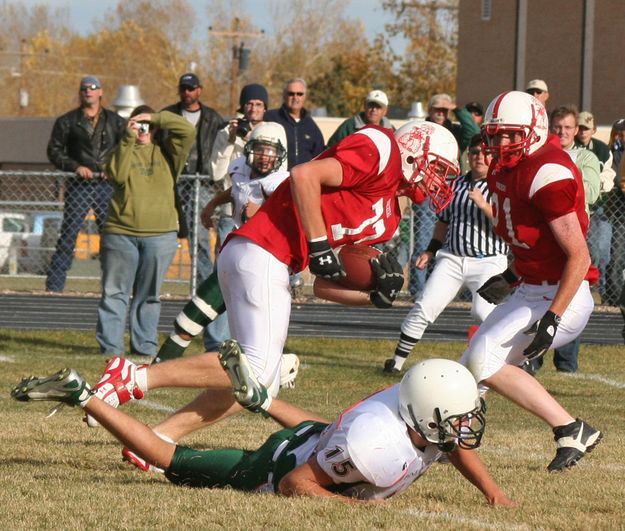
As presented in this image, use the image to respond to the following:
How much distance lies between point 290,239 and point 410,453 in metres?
1.32

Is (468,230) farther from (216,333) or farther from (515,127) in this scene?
(515,127)

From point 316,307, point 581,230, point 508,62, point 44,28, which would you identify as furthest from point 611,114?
point 44,28

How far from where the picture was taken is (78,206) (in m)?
13.6

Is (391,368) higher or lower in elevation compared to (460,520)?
lower

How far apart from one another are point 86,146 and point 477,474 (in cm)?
881

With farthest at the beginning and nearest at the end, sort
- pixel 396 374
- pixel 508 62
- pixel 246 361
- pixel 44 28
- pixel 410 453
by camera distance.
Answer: pixel 44 28, pixel 508 62, pixel 396 374, pixel 246 361, pixel 410 453

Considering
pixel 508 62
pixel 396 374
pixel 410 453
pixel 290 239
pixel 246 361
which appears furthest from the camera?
pixel 508 62

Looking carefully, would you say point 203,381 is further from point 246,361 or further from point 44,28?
point 44,28

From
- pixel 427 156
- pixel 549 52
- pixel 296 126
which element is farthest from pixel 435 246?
pixel 549 52

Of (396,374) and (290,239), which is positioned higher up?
(290,239)

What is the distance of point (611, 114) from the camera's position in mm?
31594

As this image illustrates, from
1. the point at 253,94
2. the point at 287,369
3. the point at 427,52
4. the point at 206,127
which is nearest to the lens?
the point at 287,369

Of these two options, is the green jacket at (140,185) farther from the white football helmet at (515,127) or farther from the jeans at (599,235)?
the jeans at (599,235)

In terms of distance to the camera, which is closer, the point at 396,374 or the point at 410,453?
the point at 410,453
